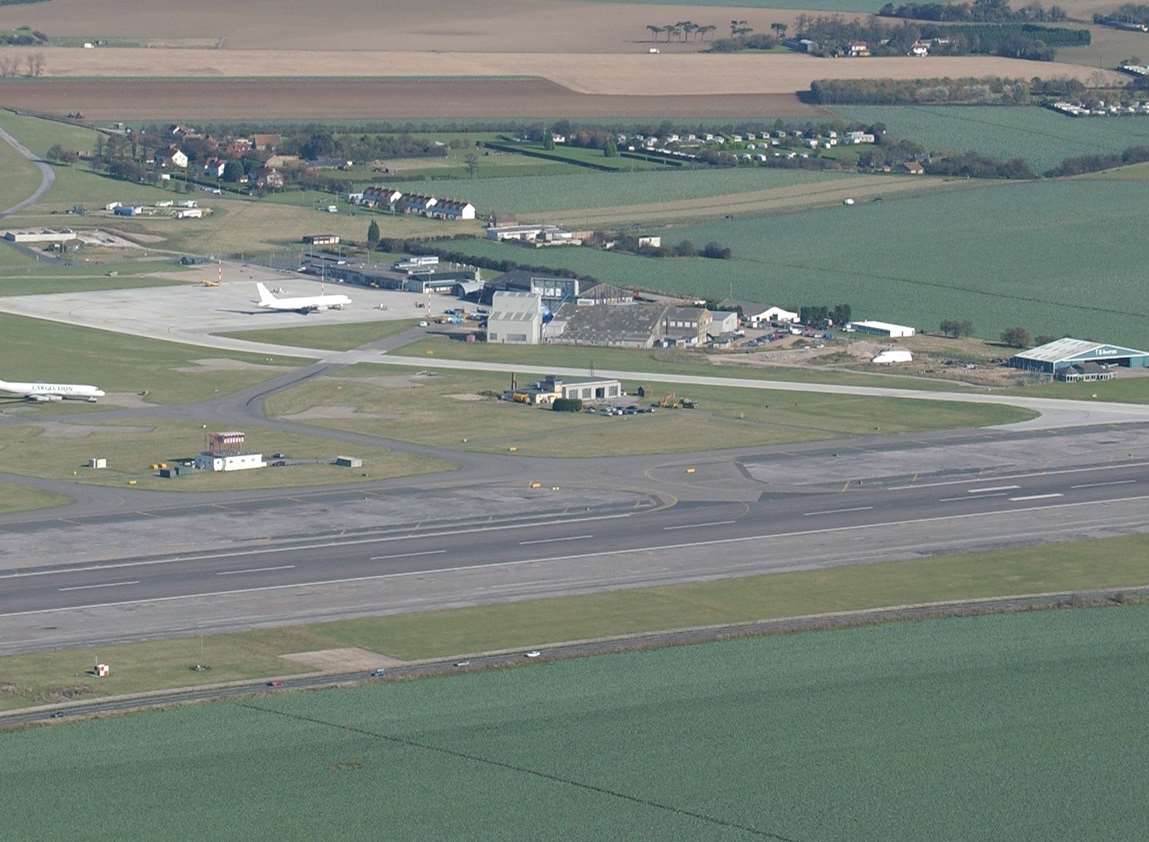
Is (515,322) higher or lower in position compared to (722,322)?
lower

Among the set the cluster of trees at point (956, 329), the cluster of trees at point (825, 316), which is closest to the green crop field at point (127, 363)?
the cluster of trees at point (825, 316)

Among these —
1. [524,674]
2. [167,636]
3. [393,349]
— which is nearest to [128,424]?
[393,349]

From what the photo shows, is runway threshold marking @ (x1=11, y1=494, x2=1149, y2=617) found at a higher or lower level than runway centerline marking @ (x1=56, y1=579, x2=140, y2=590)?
higher

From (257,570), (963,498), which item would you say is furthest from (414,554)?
(963,498)

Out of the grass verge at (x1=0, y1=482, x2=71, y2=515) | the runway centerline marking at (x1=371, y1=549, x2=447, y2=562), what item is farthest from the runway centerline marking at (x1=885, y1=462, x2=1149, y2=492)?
the grass verge at (x1=0, y1=482, x2=71, y2=515)

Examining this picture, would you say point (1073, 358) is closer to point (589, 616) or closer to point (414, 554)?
point (414, 554)

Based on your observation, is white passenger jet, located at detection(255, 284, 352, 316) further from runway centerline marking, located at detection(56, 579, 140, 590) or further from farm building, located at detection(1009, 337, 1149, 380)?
runway centerline marking, located at detection(56, 579, 140, 590)

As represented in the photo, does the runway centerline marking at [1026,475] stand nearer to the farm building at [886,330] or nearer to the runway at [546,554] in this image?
the runway at [546,554]

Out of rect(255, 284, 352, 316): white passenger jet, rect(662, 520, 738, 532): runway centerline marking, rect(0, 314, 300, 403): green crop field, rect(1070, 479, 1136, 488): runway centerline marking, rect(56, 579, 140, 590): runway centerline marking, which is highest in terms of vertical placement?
rect(1070, 479, 1136, 488): runway centerline marking
